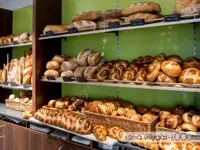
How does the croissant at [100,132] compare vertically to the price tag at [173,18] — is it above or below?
below

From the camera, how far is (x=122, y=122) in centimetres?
149

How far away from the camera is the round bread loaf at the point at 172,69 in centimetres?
129

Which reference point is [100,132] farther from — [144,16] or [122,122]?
[144,16]

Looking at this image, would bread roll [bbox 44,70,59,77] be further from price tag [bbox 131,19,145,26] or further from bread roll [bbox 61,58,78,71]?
price tag [bbox 131,19,145,26]

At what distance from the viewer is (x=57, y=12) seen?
7.64ft

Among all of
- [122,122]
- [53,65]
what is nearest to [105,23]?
[53,65]

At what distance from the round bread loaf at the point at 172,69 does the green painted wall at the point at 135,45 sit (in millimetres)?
318

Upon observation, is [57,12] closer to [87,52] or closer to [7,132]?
[87,52]

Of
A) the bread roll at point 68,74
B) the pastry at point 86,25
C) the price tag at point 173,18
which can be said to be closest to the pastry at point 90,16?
the pastry at point 86,25

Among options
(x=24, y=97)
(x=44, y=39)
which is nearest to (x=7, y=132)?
(x=24, y=97)

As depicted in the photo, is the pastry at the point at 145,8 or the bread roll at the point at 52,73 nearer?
the pastry at the point at 145,8

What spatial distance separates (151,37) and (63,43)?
1131 mm

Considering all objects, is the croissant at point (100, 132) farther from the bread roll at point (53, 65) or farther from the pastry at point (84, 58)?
the bread roll at point (53, 65)

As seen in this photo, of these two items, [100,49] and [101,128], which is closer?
[101,128]
